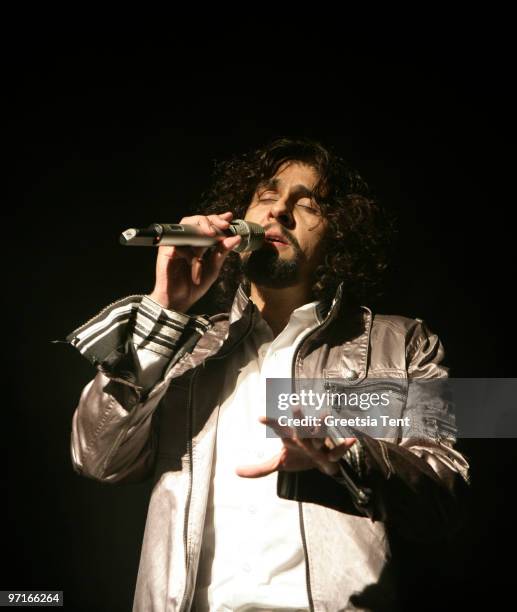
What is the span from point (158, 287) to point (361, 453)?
1.99 feet

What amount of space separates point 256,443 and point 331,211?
75cm

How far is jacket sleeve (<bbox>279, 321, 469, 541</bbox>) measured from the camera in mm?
1184

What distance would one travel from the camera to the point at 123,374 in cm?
147

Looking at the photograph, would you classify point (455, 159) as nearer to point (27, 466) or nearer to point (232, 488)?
point (232, 488)

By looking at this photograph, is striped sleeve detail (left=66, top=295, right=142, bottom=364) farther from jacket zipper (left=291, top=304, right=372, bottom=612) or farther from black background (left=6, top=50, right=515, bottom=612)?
black background (left=6, top=50, right=515, bottom=612)

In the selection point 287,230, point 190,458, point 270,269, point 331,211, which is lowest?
point 190,458

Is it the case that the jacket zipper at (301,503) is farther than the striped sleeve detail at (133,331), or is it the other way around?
the striped sleeve detail at (133,331)

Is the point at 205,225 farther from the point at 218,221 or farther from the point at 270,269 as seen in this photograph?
the point at 270,269

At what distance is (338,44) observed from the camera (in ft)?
6.62

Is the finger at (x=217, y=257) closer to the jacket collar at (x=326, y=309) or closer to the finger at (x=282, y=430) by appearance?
the jacket collar at (x=326, y=309)

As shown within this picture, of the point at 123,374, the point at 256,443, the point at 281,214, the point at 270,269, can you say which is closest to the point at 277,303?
the point at 270,269

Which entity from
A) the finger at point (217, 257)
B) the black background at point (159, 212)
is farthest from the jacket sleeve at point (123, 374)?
the black background at point (159, 212)

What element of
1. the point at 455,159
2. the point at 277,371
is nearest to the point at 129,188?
the point at 277,371

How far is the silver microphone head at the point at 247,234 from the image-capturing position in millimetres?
1600
